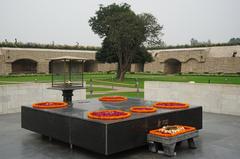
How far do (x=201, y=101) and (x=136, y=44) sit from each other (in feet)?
67.6

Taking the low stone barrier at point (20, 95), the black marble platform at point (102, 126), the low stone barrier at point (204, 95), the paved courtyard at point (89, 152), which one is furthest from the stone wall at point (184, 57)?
the black marble platform at point (102, 126)

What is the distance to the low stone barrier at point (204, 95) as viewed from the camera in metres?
11.3

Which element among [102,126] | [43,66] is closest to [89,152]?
[102,126]

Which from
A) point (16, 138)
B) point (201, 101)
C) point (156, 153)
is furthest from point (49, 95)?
point (156, 153)

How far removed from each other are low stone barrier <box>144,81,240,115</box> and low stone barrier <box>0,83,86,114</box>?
16.4 feet

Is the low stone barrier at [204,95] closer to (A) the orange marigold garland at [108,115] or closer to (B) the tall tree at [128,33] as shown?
(A) the orange marigold garland at [108,115]

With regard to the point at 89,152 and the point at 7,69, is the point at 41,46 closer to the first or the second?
the point at 7,69

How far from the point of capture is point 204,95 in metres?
12.1

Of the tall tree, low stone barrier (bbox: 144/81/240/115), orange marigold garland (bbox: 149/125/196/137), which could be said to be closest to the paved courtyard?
orange marigold garland (bbox: 149/125/196/137)

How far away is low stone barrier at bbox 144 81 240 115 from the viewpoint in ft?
37.0

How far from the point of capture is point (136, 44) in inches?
1268

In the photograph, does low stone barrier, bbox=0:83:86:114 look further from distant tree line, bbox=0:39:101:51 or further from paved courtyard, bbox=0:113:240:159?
distant tree line, bbox=0:39:101:51

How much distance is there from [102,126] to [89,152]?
44.1 inches

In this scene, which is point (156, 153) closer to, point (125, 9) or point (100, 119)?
point (100, 119)
